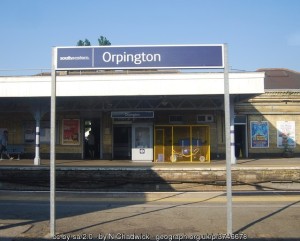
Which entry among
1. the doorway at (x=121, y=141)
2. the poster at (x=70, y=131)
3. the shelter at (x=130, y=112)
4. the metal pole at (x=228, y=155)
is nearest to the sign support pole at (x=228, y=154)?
the metal pole at (x=228, y=155)

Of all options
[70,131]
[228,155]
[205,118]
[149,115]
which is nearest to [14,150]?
[70,131]

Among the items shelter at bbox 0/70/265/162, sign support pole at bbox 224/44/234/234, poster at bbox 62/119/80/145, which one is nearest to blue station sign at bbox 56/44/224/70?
sign support pole at bbox 224/44/234/234

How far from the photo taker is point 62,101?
2181 centimetres

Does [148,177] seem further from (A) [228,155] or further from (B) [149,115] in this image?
(A) [228,155]

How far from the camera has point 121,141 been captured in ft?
78.1

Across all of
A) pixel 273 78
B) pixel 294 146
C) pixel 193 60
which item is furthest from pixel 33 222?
pixel 273 78

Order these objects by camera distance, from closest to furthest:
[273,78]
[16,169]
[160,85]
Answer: [16,169] → [160,85] → [273,78]

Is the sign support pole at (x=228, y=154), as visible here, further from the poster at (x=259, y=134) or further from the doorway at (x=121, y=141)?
the poster at (x=259, y=134)

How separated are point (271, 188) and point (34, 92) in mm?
11420

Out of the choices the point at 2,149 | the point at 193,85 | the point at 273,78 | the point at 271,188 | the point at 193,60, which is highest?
the point at 273,78

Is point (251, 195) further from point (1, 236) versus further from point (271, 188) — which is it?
point (1, 236)

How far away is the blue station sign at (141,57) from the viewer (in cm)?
732

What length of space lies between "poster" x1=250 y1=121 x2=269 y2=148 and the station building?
60 millimetres

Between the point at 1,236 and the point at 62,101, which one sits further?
the point at 62,101
